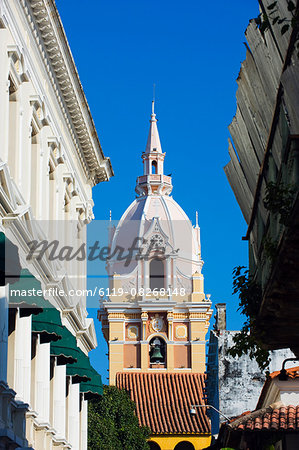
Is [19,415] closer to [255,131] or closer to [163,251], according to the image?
[255,131]

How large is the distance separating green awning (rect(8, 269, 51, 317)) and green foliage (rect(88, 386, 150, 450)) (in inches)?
1175

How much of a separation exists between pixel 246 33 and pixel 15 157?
995cm

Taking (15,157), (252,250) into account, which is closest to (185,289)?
(15,157)

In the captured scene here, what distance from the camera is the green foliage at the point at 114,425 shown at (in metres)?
49.1

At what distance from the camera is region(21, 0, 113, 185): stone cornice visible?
23.0 meters

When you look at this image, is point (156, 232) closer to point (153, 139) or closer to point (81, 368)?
point (153, 139)

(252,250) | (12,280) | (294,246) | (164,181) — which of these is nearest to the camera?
(294,246)

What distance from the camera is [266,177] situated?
1147 centimetres

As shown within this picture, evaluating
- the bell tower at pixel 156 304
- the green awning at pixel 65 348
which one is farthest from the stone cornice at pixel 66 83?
the bell tower at pixel 156 304

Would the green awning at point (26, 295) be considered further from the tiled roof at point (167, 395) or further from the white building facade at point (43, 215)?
the tiled roof at point (167, 395)

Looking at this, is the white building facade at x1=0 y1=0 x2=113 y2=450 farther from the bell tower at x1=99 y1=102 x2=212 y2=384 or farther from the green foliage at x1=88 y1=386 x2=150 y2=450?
the bell tower at x1=99 y1=102 x2=212 y2=384

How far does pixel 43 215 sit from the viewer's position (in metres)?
24.0

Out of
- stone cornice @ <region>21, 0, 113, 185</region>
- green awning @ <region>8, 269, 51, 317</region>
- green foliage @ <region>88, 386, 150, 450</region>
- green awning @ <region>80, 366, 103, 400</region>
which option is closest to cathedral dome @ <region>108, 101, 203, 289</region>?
green foliage @ <region>88, 386, 150, 450</region>

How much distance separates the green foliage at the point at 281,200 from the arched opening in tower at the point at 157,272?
201ft
